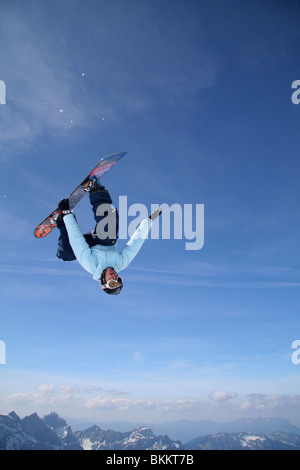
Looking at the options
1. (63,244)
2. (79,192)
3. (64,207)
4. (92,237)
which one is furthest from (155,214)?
(63,244)

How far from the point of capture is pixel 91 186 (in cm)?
652

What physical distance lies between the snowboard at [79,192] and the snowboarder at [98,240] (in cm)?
20

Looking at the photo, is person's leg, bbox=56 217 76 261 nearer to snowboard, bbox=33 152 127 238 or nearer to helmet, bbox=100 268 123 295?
snowboard, bbox=33 152 127 238

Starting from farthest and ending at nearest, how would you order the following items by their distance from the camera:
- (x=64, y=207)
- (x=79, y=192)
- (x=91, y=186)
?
(x=79, y=192)
(x=91, y=186)
(x=64, y=207)

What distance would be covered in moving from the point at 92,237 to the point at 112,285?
53.4 inches

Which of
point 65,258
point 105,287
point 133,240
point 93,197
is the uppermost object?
point 93,197

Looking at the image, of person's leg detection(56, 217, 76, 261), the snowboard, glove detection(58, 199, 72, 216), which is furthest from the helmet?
the snowboard

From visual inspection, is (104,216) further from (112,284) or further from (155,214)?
(112,284)
